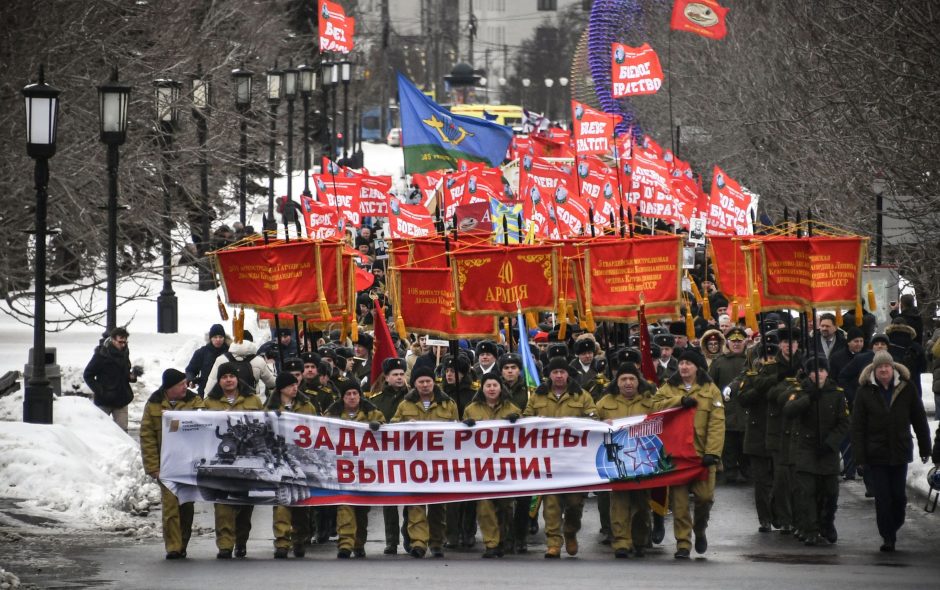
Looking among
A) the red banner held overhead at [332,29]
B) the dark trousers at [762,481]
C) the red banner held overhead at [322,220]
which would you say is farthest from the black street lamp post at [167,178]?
the red banner held overhead at [332,29]

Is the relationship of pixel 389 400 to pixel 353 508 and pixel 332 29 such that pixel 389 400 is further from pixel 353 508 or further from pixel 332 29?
pixel 332 29

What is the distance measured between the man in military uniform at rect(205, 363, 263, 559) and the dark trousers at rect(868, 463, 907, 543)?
4949mm

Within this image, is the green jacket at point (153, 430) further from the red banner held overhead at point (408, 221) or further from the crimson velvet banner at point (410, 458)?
the red banner held overhead at point (408, 221)

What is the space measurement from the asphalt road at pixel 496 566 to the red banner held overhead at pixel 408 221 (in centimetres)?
1268

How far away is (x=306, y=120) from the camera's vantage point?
147 feet

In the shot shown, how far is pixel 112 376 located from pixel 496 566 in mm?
7526

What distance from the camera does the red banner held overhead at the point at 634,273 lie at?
16.1m

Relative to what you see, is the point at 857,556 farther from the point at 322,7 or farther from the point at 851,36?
the point at 322,7

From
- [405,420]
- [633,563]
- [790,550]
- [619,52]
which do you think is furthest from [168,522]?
[619,52]

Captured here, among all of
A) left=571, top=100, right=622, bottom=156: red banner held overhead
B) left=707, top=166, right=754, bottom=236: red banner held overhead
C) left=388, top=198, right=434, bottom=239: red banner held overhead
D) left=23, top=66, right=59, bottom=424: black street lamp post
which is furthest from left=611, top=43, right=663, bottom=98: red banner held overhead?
left=23, top=66, right=59, bottom=424: black street lamp post

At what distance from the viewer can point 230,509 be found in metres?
14.0

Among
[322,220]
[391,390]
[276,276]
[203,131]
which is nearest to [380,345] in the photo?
[276,276]

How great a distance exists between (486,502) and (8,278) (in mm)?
10879

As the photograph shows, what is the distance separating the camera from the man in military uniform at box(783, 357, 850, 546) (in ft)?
48.6
